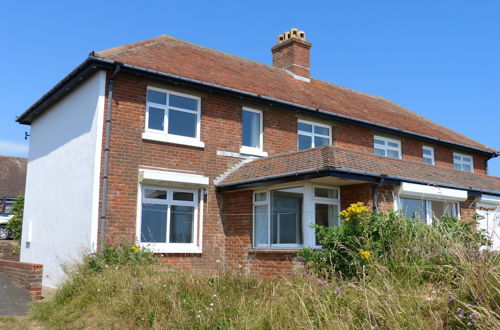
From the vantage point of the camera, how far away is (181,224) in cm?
1366

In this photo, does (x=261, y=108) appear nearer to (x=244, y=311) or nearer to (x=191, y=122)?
(x=191, y=122)

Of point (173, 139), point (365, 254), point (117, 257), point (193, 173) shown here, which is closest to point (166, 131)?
point (173, 139)

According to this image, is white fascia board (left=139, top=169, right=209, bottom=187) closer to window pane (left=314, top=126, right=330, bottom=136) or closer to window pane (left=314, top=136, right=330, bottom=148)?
window pane (left=314, top=136, right=330, bottom=148)

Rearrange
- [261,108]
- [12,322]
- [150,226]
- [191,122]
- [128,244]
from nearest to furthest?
[12,322] → [128,244] → [150,226] → [191,122] → [261,108]

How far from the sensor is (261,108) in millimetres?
15539

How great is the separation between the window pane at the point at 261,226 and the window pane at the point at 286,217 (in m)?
0.22

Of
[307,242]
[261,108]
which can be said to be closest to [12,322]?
[307,242]

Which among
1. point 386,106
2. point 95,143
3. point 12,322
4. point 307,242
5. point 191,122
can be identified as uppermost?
point 386,106

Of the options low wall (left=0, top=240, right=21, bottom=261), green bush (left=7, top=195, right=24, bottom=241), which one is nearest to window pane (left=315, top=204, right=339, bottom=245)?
low wall (left=0, top=240, right=21, bottom=261)

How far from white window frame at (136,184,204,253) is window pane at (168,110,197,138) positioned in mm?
1576

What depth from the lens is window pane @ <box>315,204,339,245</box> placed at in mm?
13055

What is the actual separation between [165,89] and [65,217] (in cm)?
440

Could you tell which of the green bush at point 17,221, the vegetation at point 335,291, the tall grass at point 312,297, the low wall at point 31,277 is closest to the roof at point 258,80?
the low wall at point 31,277

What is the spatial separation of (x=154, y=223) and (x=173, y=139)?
2.30 m
